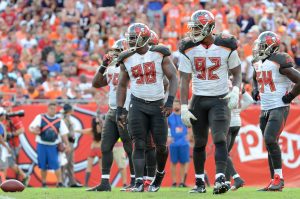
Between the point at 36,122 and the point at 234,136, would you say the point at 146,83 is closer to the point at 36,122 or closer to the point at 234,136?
the point at 234,136

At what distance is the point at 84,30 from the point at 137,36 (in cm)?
1144

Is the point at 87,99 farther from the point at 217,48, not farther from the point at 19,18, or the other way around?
the point at 217,48

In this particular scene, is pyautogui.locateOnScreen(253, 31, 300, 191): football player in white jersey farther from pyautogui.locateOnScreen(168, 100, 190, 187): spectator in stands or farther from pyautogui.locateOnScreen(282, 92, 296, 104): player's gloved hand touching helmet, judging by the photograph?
pyautogui.locateOnScreen(168, 100, 190, 187): spectator in stands

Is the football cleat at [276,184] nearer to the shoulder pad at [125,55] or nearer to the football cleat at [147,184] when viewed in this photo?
the football cleat at [147,184]

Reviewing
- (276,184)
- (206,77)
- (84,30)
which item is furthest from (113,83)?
(84,30)

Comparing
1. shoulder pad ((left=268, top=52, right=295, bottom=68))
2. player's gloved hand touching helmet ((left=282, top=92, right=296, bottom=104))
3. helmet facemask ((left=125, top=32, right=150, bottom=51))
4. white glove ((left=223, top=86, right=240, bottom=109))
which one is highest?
helmet facemask ((left=125, top=32, right=150, bottom=51))

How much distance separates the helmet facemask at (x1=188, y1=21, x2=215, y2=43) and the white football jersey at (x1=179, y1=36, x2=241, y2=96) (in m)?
0.11

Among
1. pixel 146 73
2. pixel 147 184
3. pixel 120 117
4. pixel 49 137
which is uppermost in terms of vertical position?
pixel 146 73

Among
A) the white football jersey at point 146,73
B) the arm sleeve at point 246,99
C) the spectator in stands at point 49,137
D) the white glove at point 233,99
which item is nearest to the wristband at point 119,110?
the white football jersey at point 146,73

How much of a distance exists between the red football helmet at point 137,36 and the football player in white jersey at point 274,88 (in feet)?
5.15

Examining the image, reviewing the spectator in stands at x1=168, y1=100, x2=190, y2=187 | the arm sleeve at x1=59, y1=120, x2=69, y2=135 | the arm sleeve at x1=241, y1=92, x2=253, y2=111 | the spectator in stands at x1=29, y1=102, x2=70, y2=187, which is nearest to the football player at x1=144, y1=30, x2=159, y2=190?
the arm sleeve at x1=241, y1=92, x2=253, y2=111

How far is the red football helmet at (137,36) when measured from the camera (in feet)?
36.5

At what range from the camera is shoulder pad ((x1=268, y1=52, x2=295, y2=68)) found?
11.6 meters

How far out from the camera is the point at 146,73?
11.2m
